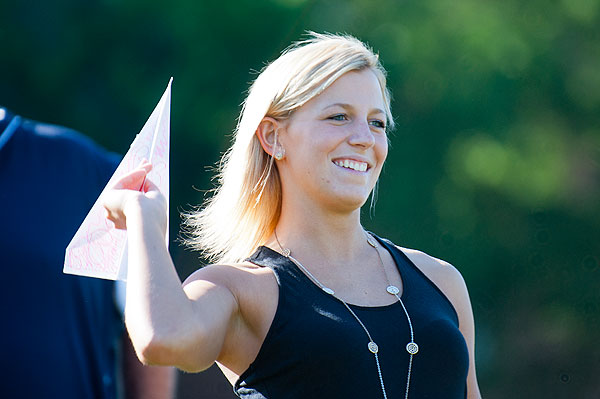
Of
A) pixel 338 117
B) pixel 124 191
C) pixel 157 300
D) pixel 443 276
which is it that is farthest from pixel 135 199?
pixel 443 276

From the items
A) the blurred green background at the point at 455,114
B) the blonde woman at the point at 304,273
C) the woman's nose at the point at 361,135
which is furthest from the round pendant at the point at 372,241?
the blurred green background at the point at 455,114

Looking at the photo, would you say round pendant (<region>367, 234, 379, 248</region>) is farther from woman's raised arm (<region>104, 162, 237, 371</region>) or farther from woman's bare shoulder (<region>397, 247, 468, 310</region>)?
woman's raised arm (<region>104, 162, 237, 371</region>)

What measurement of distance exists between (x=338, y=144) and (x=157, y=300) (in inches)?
24.3

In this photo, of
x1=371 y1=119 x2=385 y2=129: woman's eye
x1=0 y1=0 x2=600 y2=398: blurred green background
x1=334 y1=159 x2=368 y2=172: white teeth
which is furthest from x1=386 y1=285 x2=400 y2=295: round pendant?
x1=0 y1=0 x2=600 y2=398: blurred green background

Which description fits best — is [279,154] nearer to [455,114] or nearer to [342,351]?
[342,351]

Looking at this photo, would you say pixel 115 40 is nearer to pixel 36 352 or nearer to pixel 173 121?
pixel 173 121

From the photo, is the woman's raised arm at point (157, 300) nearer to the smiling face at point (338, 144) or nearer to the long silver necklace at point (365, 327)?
the long silver necklace at point (365, 327)

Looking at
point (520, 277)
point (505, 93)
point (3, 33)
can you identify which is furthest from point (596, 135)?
point (3, 33)

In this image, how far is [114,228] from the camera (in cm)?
182

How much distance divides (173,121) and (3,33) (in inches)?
49.6

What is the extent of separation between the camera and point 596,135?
7020mm

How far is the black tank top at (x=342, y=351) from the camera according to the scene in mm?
1797

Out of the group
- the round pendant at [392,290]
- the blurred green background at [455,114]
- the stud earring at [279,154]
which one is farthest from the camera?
the blurred green background at [455,114]

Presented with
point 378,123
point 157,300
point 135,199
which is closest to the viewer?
point 157,300
